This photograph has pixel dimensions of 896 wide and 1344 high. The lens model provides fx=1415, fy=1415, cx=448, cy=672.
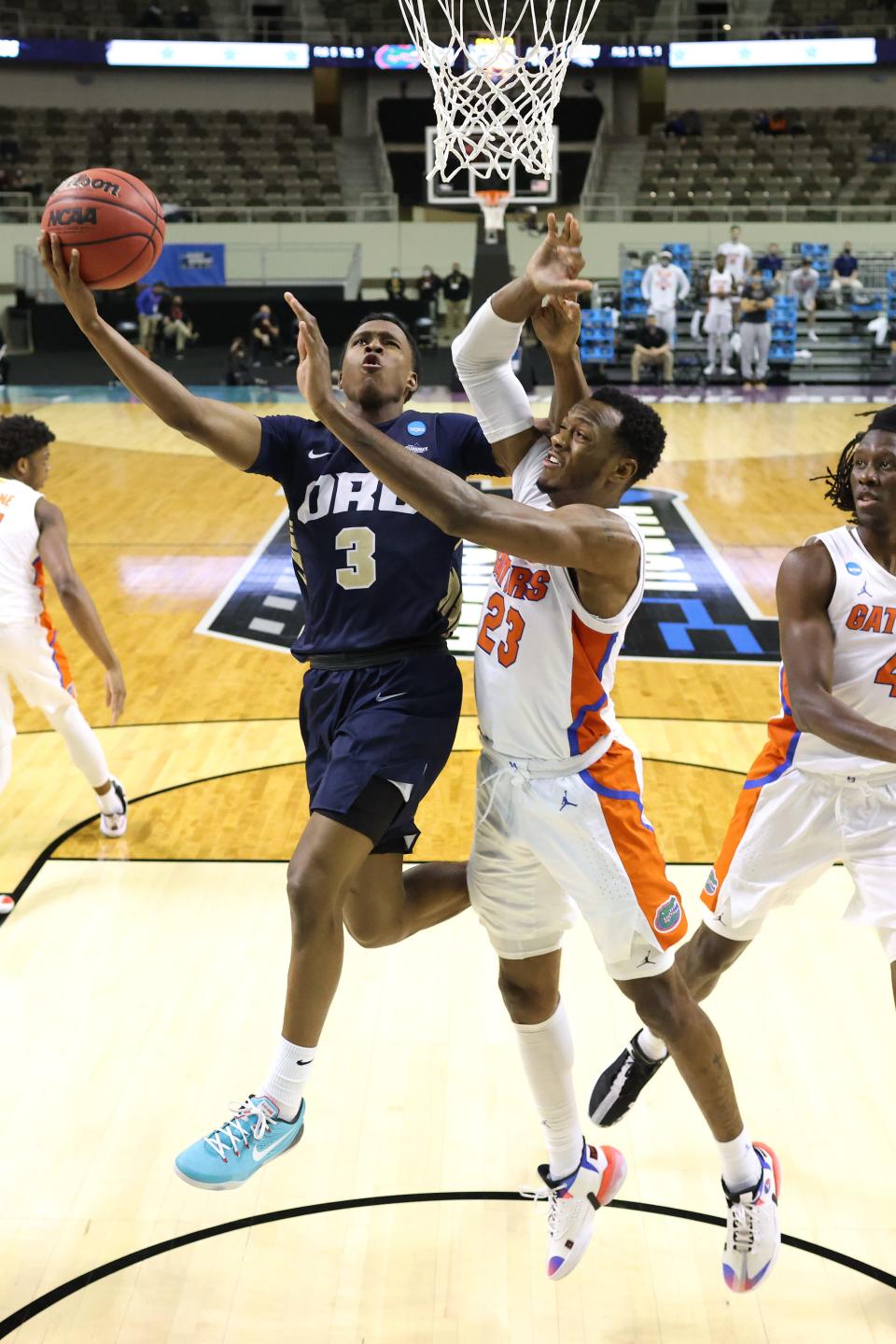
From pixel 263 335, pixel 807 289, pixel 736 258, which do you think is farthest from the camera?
pixel 807 289

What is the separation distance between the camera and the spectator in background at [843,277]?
24266 mm

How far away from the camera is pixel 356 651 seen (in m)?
3.61

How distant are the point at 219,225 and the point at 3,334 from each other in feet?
14.7

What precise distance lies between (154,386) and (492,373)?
852 millimetres

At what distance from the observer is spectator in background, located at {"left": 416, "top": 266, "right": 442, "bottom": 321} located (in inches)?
949

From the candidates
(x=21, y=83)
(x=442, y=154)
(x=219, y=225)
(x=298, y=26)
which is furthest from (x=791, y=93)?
(x=442, y=154)

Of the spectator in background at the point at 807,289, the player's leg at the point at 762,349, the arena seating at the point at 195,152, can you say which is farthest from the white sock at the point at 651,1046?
the arena seating at the point at 195,152

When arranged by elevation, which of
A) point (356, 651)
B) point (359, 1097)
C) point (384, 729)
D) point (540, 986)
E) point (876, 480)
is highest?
point (876, 480)

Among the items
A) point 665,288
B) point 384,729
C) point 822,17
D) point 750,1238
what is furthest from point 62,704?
point 822,17

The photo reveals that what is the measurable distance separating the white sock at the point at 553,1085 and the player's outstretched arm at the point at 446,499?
1.21 meters

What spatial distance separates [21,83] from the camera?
3075 cm

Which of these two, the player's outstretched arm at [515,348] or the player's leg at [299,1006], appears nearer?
the player's leg at [299,1006]

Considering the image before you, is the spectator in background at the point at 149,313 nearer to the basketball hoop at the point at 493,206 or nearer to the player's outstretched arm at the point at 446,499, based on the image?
the basketball hoop at the point at 493,206

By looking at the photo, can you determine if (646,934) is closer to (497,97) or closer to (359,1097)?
(359,1097)
